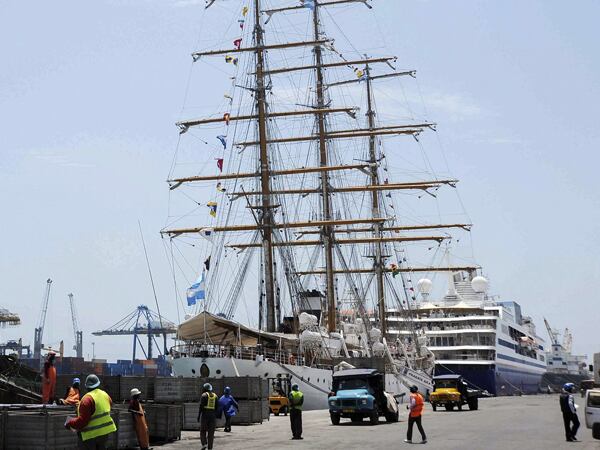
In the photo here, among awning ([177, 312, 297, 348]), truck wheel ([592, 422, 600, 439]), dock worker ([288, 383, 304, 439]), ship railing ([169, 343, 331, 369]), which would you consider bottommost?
truck wheel ([592, 422, 600, 439])

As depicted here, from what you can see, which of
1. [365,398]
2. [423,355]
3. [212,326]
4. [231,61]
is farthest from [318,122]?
[365,398]

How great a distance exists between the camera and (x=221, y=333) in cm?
4419

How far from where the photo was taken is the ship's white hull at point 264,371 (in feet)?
131

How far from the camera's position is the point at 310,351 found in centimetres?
4791

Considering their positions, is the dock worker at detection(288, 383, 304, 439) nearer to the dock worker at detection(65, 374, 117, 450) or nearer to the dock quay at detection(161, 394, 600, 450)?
the dock quay at detection(161, 394, 600, 450)

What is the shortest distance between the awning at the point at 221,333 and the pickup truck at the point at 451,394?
10257 mm

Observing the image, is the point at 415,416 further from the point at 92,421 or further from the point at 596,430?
the point at 92,421

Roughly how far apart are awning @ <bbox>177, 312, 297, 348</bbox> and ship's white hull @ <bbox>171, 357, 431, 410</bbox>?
5.62 ft

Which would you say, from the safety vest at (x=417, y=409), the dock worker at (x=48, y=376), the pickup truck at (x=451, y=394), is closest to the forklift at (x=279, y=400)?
the pickup truck at (x=451, y=394)

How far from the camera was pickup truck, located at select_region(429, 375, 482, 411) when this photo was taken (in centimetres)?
3769

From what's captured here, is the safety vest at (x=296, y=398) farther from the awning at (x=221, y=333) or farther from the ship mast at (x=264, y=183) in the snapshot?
the ship mast at (x=264, y=183)

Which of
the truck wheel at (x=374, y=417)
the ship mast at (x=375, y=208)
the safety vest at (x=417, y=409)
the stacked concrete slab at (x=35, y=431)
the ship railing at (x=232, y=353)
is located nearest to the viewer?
the stacked concrete slab at (x=35, y=431)

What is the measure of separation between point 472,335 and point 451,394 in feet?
145

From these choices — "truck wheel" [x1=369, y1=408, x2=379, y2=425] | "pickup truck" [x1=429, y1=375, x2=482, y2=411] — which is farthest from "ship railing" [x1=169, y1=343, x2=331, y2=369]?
"truck wheel" [x1=369, y1=408, x2=379, y2=425]
